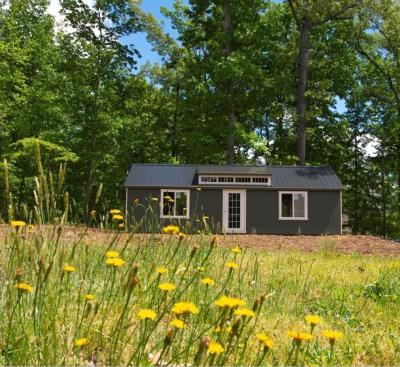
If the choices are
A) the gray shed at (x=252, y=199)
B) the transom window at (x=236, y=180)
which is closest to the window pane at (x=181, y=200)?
the gray shed at (x=252, y=199)

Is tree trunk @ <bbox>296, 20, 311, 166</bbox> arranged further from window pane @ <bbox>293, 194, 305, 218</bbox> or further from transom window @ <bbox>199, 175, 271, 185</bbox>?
transom window @ <bbox>199, 175, 271, 185</bbox>

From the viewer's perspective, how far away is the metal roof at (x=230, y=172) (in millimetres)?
21734

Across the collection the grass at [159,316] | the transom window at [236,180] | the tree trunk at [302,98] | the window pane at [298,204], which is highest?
the tree trunk at [302,98]

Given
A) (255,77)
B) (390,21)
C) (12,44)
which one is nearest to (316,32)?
(390,21)

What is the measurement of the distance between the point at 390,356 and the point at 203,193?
18521 millimetres

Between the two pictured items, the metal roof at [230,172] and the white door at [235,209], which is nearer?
the metal roof at [230,172]

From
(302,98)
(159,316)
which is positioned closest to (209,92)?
(302,98)

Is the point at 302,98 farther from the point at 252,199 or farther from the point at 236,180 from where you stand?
the point at 252,199

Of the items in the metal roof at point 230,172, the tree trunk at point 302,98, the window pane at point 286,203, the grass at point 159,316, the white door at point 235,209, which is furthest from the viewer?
the tree trunk at point 302,98

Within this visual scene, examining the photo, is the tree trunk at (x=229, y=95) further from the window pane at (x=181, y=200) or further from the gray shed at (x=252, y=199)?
the window pane at (x=181, y=200)

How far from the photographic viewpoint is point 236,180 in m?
22.0

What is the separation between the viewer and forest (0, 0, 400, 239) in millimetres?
25516

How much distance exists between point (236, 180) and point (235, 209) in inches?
58.6

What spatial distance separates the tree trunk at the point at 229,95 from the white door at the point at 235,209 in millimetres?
3810
